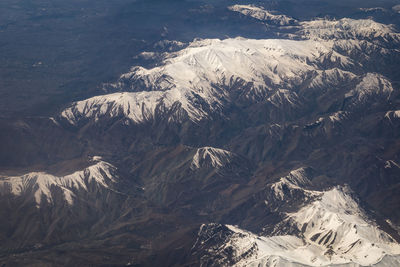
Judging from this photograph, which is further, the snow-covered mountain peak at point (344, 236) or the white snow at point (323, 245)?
the snow-covered mountain peak at point (344, 236)

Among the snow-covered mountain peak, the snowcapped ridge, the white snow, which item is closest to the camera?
the white snow

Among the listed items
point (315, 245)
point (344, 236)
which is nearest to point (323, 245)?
point (315, 245)

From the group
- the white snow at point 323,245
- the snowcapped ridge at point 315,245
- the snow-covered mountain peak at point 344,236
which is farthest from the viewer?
the snow-covered mountain peak at point 344,236

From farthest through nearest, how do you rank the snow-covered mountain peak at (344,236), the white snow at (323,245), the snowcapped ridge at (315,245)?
the snow-covered mountain peak at (344,236) → the snowcapped ridge at (315,245) → the white snow at (323,245)

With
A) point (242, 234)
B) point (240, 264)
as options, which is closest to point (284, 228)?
point (242, 234)

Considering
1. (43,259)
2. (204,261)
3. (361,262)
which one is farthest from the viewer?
(43,259)

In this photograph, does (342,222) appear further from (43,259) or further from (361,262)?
(43,259)

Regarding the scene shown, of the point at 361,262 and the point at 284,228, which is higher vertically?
the point at 361,262

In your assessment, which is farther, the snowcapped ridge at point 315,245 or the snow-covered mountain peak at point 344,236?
the snow-covered mountain peak at point 344,236

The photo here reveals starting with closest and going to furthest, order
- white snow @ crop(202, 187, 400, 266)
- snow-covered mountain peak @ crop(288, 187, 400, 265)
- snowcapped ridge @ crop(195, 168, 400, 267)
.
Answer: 1. white snow @ crop(202, 187, 400, 266)
2. snowcapped ridge @ crop(195, 168, 400, 267)
3. snow-covered mountain peak @ crop(288, 187, 400, 265)

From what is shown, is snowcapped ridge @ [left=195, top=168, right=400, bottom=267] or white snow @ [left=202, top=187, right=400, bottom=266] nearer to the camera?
white snow @ [left=202, top=187, right=400, bottom=266]

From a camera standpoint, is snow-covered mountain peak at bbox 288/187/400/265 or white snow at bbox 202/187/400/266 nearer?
white snow at bbox 202/187/400/266
